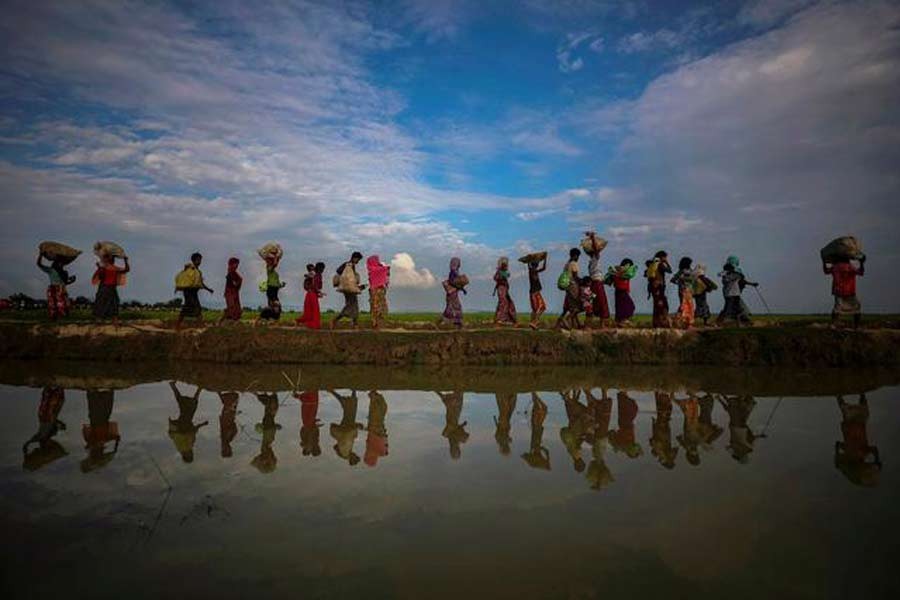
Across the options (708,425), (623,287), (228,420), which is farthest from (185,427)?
(623,287)

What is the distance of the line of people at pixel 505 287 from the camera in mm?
14680

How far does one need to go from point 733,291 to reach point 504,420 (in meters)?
12.2

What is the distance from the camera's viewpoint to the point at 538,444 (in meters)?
5.57

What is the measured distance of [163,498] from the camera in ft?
12.9

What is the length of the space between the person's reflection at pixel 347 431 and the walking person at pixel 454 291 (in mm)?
7745

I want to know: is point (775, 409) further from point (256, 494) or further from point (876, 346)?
point (876, 346)

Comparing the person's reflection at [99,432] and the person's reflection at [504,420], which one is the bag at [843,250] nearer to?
the person's reflection at [504,420]

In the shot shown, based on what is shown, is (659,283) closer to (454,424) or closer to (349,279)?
(349,279)

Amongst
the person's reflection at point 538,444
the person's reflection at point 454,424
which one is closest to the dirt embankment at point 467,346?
the person's reflection at point 454,424

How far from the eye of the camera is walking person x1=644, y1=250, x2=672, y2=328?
15.1 m

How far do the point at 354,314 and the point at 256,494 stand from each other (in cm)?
1189

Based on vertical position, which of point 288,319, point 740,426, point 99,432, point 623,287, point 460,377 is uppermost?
point 623,287

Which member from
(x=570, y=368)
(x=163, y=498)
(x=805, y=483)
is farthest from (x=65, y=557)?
(x=570, y=368)

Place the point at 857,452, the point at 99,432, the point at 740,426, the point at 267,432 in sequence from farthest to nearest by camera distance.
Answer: the point at 740,426 < the point at 267,432 < the point at 99,432 < the point at 857,452
